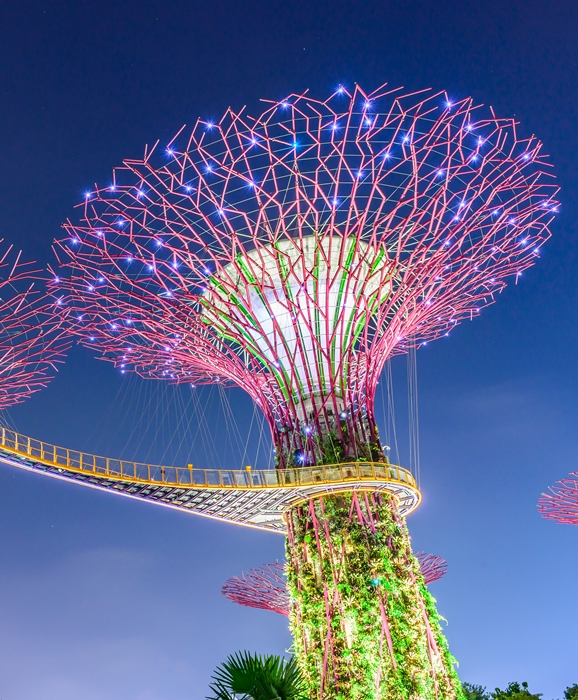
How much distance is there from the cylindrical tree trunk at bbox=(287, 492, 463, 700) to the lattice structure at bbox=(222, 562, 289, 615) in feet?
38.7

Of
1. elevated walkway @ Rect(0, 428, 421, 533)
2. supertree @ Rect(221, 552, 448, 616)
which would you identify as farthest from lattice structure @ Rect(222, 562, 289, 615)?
elevated walkway @ Rect(0, 428, 421, 533)

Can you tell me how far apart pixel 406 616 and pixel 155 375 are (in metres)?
21.1

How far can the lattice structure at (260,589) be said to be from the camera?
40.4 meters

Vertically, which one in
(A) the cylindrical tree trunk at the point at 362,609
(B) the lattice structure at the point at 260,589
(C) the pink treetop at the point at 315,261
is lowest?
(A) the cylindrical tree trunk at the point at 362,609

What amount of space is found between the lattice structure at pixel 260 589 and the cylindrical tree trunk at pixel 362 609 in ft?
38.7

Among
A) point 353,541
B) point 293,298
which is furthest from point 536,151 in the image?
point 353,541

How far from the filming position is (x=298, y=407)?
3134cm

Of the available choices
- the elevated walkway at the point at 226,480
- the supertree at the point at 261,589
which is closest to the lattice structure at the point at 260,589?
the supertree at the point at 261,589

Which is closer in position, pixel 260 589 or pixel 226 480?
pixel 226 480

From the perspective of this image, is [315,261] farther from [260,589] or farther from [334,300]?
[260,589]

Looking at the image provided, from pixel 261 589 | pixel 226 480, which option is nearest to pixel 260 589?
pixel 261 589

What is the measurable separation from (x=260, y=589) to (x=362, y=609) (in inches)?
585

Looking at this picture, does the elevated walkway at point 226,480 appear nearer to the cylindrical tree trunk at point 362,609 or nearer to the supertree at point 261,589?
the cylindrical tree trunk at point 362,609

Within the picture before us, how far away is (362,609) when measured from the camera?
26.8m
